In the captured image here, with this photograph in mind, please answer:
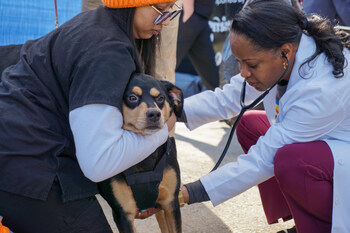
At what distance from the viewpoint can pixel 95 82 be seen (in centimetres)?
188

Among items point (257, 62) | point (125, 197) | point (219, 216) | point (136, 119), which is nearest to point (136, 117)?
point (136, 119)

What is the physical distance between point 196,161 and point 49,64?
7.90 ft

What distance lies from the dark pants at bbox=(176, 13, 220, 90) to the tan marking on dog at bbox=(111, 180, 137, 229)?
3.09 meters

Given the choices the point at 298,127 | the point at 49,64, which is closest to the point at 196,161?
the point at 298,127

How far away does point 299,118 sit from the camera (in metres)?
2.19

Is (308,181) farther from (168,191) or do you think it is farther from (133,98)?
(133,98)

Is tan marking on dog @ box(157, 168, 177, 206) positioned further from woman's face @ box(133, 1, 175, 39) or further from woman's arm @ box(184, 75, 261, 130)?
woman's face @ box(133, 1, 175, 39)

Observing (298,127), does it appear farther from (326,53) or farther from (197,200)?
(197,200)

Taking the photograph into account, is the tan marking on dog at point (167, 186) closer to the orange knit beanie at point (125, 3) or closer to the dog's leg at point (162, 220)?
the dog's leg at point (162, 220)

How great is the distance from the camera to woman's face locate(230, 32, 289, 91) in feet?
7.41

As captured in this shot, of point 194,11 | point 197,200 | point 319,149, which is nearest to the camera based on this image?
point 319,149

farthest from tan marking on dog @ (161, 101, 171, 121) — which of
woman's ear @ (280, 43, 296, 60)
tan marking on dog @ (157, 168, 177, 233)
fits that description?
woman's ear @ (280, 43, 296, 60)

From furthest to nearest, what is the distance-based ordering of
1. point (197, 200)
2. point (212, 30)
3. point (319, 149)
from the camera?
point (212, 30)
point (197, 200)
point (319, 149)

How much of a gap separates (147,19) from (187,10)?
3.03m
